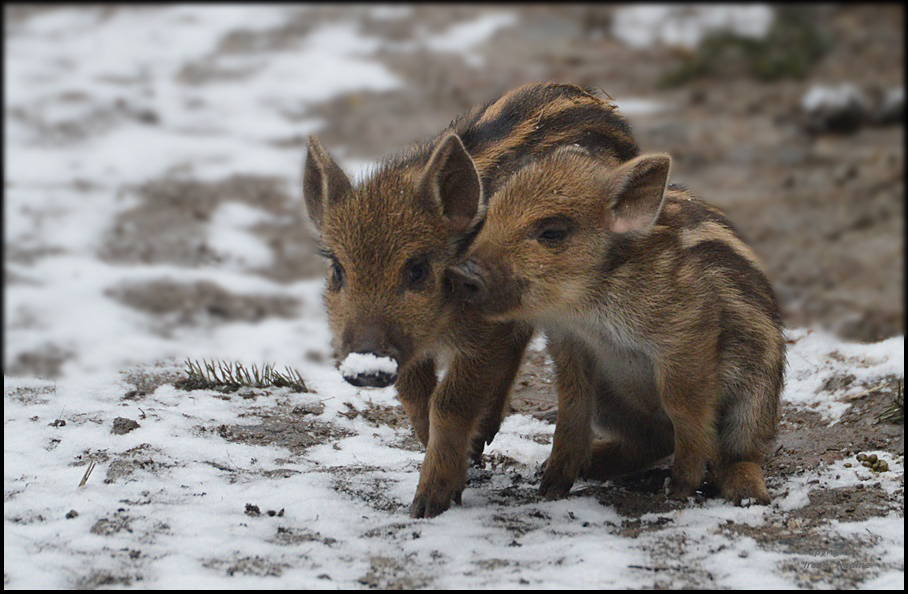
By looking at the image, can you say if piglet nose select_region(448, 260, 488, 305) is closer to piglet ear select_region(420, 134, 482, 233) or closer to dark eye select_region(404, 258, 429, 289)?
dark eye select_region(404, 258, 429, 289)

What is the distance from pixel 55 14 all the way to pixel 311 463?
15.7 meters

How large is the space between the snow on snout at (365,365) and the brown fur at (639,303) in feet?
1.56

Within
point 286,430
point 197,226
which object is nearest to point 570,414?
point 286,430

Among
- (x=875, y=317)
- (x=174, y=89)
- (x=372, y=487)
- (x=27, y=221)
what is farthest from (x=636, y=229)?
(x=174, y=89)

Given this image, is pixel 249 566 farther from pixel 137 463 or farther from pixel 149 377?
pixel 149 377

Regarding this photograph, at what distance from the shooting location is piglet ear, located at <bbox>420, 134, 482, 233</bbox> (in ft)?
13.6

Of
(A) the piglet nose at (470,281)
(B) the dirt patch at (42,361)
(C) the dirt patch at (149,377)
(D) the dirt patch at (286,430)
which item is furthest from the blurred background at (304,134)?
(A) the piglet nose at (470,281)

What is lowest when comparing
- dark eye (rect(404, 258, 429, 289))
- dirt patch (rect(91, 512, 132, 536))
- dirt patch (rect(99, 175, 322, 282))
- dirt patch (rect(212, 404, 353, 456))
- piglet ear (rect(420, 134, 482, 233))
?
dirt patch (rect(99, 175, 322, 282))

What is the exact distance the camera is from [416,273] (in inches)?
160

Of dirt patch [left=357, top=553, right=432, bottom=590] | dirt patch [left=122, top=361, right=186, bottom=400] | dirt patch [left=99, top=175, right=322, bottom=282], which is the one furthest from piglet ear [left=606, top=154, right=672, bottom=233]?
dirt patch [left=99, top=175, right=322, bottom=282]

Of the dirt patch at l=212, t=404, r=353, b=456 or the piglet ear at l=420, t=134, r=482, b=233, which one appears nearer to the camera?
the piglet ear at l=420, t=134, r=482, b=233

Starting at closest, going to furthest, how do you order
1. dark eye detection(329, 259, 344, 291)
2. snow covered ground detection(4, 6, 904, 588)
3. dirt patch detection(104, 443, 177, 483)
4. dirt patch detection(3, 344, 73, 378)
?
snow covered ground detection(4, 6, 904, 588) < dark eye detection(329, 259, 344, 291) < dirt patch detection(104, 443, 177, 483) < dirt patch detection(3, 344, 73, 378)

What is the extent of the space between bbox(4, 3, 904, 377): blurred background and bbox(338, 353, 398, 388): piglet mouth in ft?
8.67

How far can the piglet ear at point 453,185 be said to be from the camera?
4148 millimetres
